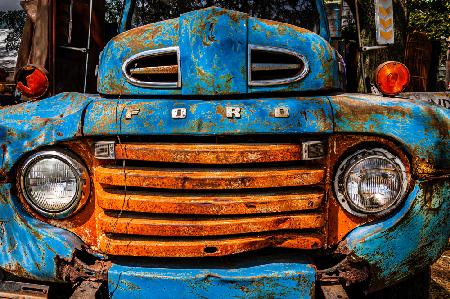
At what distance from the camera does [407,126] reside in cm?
225

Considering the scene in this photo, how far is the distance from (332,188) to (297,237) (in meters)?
0.30

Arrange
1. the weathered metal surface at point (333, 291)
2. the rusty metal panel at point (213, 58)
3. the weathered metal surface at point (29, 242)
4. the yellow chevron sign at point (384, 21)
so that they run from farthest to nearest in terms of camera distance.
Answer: the yellow chevron sign at point (384, 21) → the rusty metal panel at point (213, 58) → the weathered metal surface at point (29, 242) → the weathered metal surface at point (333, 291)

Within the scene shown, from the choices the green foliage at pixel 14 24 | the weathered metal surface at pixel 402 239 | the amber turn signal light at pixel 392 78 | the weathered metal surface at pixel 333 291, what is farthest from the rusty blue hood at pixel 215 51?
the green foliage at pixel 14 24

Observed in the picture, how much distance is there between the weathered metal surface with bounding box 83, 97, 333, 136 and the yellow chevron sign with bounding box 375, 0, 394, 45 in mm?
890

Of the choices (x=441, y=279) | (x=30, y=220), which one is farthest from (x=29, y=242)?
(x=441, y=279)

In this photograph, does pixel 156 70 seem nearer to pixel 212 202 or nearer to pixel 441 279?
pixel 212 202

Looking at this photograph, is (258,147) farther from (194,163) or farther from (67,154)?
(67,154)

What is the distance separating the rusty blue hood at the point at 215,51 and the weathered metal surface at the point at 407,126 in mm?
319

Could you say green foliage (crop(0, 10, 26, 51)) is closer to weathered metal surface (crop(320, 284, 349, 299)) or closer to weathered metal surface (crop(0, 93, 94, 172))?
weathered metal surface (crop(0, 93, 94, 172))

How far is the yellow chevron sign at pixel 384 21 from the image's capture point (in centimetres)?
283

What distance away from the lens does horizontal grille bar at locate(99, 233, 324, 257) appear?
6.99 ft

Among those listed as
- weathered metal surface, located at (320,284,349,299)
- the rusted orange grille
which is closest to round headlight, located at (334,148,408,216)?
the rusted orange grille

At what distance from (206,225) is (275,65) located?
949mm

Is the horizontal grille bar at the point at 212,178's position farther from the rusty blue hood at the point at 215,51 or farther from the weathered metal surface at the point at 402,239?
the rusty blue hood at the point at 215,51
